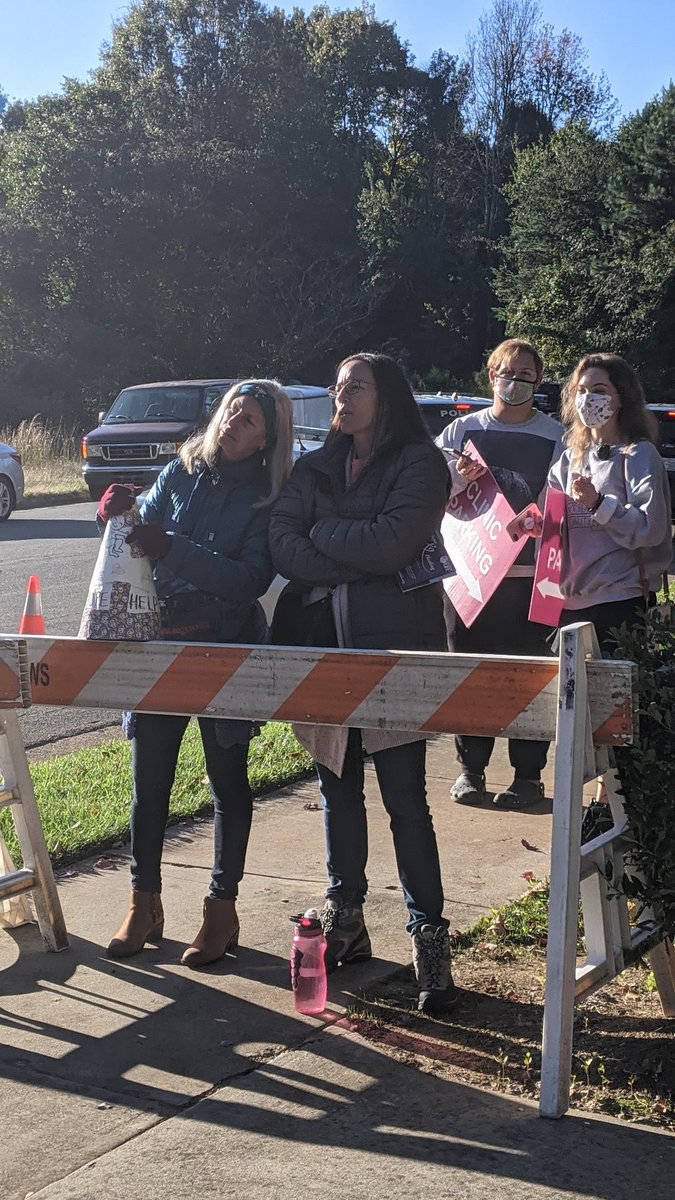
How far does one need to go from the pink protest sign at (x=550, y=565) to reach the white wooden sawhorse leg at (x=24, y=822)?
6.75 feet

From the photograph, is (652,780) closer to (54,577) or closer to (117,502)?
(117,502)

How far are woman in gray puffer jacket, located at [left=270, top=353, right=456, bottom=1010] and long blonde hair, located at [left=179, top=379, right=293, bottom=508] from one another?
145 mm

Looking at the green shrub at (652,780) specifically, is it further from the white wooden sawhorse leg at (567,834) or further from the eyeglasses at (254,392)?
the eyeglasses at (254,392)

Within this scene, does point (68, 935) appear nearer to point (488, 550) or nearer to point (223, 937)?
point (223, 937)

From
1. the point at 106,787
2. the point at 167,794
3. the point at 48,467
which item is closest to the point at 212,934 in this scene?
the point at 167,794

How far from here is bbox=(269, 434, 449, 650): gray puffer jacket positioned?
164 inches

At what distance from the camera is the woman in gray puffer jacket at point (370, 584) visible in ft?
13.6

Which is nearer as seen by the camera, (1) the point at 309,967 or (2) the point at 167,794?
(1) the point at 309,967

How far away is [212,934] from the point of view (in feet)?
14.6

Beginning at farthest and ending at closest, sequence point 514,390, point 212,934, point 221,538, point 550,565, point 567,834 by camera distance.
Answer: point 514,390 → point 550,565 → point 221,538 → point 212,934 → point 567,834

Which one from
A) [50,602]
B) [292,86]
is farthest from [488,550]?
[292,86]

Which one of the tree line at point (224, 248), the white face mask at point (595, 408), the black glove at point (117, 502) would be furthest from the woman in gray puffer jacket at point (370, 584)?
the tree line at point (224, 248)

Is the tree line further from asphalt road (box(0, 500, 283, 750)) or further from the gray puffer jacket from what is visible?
the gray puffer jacket

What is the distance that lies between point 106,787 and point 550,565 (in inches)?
99.2
